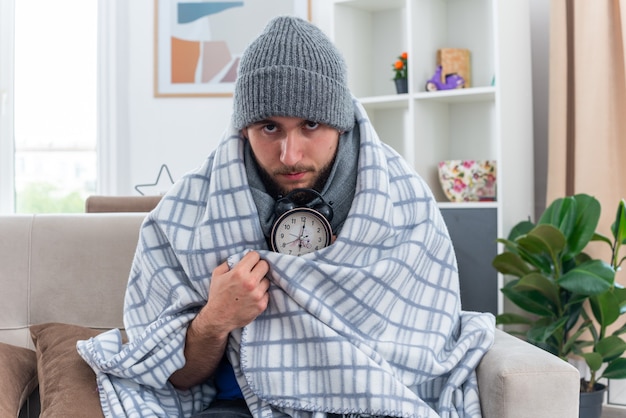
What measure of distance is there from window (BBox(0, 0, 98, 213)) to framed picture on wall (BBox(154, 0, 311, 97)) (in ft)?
1.43

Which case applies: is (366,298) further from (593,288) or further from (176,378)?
(593,288)

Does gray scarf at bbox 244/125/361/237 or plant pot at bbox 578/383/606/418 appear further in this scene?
plant pot at bbox 578/383/606/418

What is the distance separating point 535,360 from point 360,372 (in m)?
0.30

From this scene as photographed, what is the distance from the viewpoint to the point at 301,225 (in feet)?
4.87

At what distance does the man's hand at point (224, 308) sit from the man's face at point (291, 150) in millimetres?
164

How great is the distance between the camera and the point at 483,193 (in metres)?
3.15

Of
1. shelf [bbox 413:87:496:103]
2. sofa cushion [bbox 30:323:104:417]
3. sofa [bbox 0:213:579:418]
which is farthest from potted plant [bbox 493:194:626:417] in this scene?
sofa cushion [bbox 30:323:104:417]

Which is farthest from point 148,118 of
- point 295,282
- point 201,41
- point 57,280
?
point 295,282

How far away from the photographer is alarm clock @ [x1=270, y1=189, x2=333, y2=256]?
1475 millimetres

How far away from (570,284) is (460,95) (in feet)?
3.07

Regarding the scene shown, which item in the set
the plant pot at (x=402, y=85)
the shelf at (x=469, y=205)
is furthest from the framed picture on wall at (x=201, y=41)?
the shelf at (x=469, y=205)

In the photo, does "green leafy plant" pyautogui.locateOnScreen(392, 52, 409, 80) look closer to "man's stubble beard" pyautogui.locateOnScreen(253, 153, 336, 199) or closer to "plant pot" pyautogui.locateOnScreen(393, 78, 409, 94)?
"plant pot" pyautogui.locateOnScreen(393, 78, 409, 94)

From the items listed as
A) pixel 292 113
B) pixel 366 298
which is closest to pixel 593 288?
pixel 366 298

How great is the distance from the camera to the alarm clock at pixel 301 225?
Answer: 4.84ft
